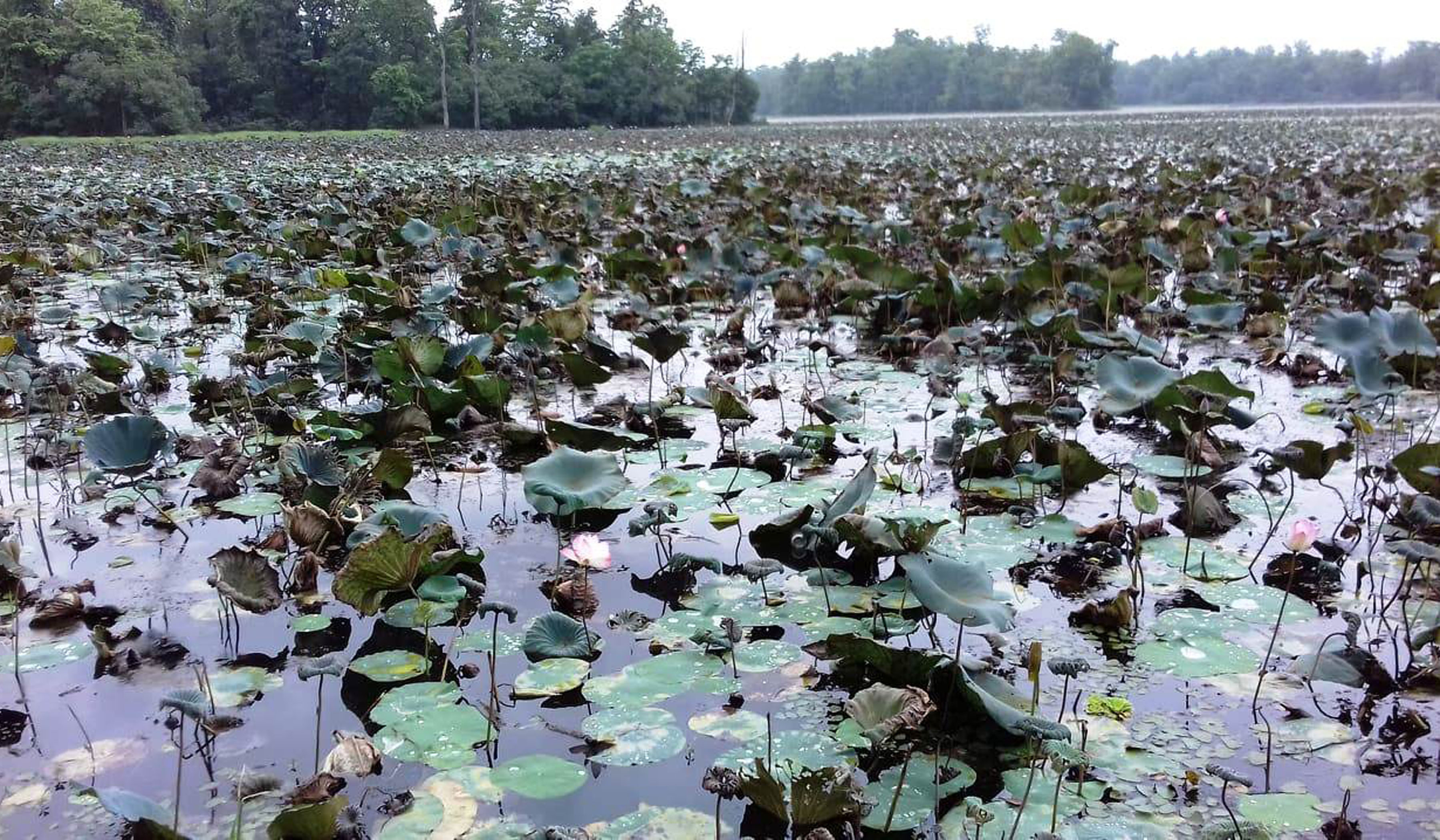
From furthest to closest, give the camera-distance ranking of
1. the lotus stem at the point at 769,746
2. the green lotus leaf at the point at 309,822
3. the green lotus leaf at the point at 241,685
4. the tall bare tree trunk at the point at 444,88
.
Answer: the tall bare tree trunk at the point at 444,88
the green lotus leaf at the point at 241,685
the lotus stem at the point at 769,746
the green lotus leaf at the point at 309,822

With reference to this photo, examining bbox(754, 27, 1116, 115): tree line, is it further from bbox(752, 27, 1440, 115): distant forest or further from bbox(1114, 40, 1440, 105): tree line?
bbox(1114, 40, 1440, 105): tree line

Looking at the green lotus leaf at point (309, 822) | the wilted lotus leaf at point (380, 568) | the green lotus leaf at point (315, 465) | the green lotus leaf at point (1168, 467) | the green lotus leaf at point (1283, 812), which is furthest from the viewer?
the green lotus leaf at point (1168, 467)

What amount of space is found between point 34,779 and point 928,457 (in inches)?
87.9

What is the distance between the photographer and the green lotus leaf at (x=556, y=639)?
192 cm

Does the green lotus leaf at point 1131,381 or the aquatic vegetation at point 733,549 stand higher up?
the green lotus leaf at point 1131,381

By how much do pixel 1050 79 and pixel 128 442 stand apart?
70.6 metres

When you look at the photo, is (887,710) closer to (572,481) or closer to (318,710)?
(318,710)

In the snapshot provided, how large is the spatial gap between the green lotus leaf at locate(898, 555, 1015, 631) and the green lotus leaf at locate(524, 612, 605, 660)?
0.60 metres

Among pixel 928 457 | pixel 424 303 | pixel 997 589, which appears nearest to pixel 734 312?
pixel 424 303

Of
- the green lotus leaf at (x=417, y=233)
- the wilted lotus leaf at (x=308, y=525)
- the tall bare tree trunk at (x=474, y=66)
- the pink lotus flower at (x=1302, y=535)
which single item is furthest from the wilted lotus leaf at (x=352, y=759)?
the tall bare tree trunk at (x=474, y=66)

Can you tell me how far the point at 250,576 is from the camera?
82.8 inches

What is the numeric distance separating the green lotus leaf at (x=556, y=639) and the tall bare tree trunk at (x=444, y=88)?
3453 cm

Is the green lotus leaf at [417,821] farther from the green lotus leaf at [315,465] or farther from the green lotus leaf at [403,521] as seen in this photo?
the green lotus leaf at [315,465]

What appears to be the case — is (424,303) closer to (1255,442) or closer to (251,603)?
(251,603)
